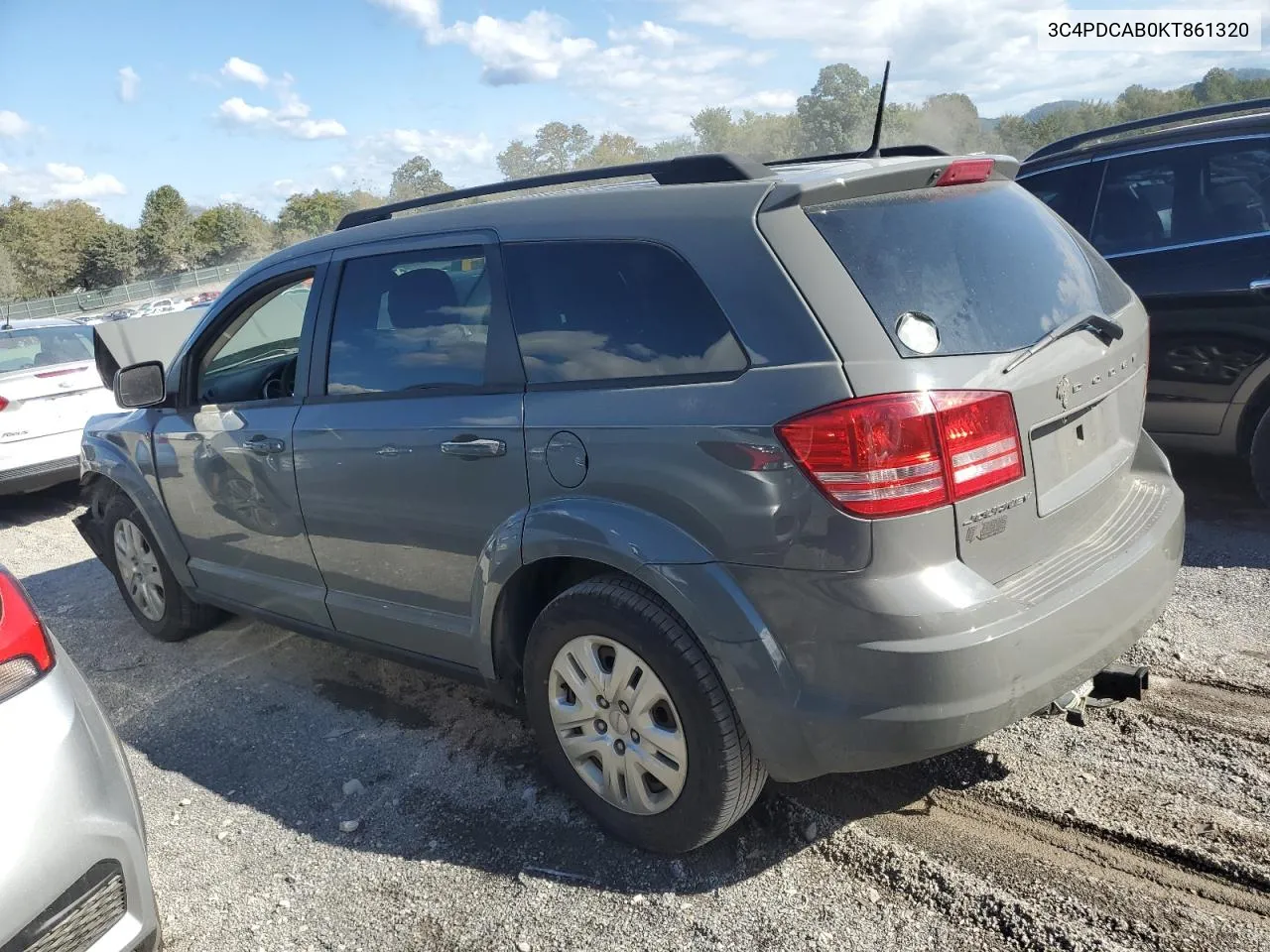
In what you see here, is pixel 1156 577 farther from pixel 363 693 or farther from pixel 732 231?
pixel 363 693

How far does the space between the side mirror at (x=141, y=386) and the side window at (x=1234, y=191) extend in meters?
5.01

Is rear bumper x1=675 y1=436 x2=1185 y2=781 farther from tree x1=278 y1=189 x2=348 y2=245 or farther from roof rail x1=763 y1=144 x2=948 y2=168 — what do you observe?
tree x1=278 y1=189 x2=348 y2=245

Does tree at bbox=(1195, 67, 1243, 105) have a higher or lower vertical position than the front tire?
higher

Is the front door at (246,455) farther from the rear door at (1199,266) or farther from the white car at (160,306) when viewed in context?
the white car at (160,306)

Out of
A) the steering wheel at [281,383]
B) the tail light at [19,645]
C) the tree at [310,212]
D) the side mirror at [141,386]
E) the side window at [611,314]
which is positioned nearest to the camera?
the tail light at [19,645]

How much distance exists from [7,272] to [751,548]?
97969 mm

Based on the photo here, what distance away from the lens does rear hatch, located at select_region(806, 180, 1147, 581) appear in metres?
2.36

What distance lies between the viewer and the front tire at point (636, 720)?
258 cm

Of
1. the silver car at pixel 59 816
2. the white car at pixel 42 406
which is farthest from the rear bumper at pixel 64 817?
the white car at pixel 42 406

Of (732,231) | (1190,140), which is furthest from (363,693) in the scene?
(1190,140)

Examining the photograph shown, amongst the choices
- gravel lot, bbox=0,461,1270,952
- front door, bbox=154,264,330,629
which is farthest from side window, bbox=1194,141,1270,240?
front door, bbox=154,264,330,629

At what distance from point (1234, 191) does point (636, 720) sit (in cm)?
414

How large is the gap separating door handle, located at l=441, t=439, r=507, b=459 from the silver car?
46.6 inches

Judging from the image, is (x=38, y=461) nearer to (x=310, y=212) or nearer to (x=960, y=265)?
(x=960, y=265)
